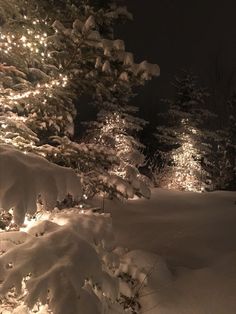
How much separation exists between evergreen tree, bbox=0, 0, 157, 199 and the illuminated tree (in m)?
14.3

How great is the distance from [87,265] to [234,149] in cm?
2259

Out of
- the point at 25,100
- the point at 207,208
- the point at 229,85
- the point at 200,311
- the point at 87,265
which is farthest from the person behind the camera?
the point at 229,85

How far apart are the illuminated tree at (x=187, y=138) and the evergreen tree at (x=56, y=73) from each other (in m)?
14.3

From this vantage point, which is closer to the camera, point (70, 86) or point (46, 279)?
point (46, 279)

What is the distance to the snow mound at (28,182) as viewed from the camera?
1.77 metres

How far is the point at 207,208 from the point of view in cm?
1039

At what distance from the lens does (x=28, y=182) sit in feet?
6.04

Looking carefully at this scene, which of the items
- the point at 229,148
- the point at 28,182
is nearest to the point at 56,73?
the point at 28,182

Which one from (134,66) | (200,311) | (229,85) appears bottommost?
(200,311)

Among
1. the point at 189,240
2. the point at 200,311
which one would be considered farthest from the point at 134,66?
the point at 189,240

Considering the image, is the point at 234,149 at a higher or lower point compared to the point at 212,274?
higher

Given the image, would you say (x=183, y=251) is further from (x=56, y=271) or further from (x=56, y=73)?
(x=56, y=271)

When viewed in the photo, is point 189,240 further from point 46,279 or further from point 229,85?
point 229,85

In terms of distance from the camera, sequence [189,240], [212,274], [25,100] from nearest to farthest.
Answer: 1. [25,100]
2. [212,274]
3. [189,240]
